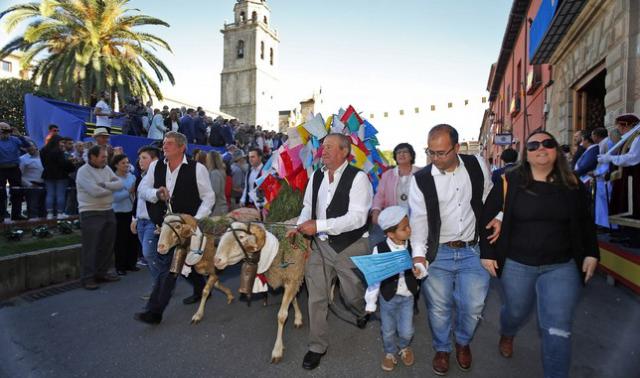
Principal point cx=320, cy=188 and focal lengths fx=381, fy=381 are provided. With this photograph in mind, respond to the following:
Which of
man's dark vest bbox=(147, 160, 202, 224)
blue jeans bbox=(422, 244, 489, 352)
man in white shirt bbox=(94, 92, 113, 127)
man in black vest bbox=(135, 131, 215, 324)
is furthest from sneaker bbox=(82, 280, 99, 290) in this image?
man in white shirt bbox=(94, 92, 113, 127)

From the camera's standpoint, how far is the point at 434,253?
3180mm

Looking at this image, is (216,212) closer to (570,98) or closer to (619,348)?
(619,348)

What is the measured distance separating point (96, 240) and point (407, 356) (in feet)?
16.4

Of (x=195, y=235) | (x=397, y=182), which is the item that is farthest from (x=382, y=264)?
(x=397, y=182)

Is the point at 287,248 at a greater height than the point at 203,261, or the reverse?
the point at 287,248

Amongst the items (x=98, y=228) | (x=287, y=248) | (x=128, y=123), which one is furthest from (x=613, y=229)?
(x=128, y=123)

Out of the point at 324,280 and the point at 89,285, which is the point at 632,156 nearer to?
the point at 324,280

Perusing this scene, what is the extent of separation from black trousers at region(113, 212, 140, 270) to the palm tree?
41.5 ft

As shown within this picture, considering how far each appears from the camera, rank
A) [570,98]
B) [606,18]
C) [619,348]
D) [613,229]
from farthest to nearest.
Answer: [570,98]
[606,18]
[613,229]
[619,348]

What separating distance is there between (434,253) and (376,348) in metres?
1.37

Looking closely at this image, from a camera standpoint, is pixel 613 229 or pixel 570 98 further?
pixel 570 98

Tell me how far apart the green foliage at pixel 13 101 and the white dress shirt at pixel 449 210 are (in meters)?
29.9

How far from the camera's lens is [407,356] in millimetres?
3541

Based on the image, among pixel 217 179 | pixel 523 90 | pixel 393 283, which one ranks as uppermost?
pixel 523 90
